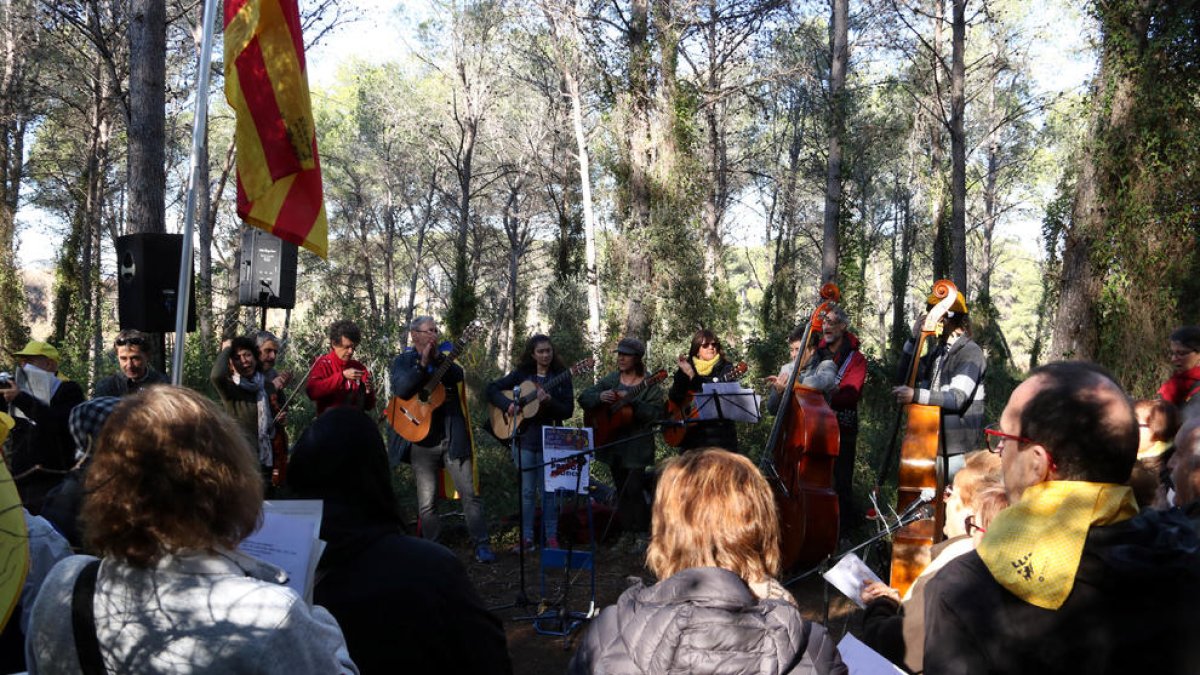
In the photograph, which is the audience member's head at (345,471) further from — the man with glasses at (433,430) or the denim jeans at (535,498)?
the denim jeans at (535,498)

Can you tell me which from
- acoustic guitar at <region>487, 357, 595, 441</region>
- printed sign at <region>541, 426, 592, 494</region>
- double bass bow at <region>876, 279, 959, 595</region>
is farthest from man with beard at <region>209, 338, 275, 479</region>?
double bass bow at <region>876, 279, 959, 595</region>

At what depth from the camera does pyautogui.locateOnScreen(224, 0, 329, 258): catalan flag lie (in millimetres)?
4371

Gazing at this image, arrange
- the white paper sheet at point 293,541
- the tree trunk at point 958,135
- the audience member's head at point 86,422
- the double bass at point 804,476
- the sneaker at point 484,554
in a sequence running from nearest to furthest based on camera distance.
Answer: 1. the white paper sheet at point 293,541
2. the audience member's head at point 86,422
3. the double bass at point 804,476
4. the sneaker at point 484,554
5. the tree trunk at point 958,135

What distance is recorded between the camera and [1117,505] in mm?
1778

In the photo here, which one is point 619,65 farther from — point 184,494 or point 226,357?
point 184,494

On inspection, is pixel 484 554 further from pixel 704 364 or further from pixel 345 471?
pixel 345 471

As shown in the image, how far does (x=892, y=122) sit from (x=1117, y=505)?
32986mm

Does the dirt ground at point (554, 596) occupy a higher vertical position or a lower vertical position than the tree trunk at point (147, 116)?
lower

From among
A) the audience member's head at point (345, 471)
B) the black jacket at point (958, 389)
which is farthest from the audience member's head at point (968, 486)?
the black jacket at point (958, 389)

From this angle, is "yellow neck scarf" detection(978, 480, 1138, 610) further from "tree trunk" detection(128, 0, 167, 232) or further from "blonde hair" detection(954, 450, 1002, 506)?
"tree trunk" detection(128, 0, 167, 232)

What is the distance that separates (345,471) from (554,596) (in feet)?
15.4

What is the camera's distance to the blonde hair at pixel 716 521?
2004 millimetres

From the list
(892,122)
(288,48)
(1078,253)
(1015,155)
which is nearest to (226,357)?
(288,48)

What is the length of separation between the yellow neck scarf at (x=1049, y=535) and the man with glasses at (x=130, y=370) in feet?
16.1
